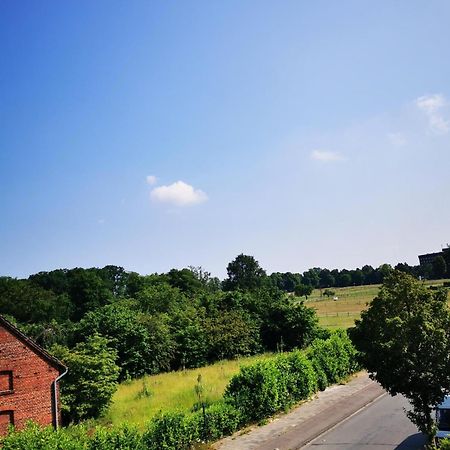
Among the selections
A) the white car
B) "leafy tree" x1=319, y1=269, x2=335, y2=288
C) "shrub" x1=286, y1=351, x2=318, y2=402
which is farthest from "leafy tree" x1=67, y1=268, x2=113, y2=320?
"leafy tree" x1=319, y1=269, x2=335, y2=288

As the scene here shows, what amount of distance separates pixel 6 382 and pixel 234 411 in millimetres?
12141

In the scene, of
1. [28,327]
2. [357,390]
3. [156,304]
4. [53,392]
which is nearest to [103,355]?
[53,392]

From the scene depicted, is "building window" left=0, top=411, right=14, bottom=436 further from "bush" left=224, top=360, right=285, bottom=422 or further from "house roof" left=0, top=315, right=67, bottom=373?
"bush" left=224, top=360, right=285, bottom=422

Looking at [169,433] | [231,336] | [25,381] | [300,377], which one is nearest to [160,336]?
[231,336]

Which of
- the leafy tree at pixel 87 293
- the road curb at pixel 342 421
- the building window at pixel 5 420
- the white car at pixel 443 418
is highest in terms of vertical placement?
the leafy tree at pixel 87 293

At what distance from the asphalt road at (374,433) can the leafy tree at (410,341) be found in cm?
365

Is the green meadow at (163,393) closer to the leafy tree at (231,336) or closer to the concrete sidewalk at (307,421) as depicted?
the leafy tree at (231,336)

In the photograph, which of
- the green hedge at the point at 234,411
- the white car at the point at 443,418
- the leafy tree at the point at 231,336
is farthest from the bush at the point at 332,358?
the leafy tree at the point at 231,336

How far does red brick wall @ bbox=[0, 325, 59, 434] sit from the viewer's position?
924 inches

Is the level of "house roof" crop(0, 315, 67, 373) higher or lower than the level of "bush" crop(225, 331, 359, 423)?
higher

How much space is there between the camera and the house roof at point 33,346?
24.5m

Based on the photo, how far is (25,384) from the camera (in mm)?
24125

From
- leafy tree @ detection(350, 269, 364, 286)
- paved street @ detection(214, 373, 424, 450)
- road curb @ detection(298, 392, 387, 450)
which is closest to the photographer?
paved street @ detection(214, 373, 424, 450)

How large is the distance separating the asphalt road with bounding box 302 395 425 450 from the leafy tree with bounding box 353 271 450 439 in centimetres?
365
